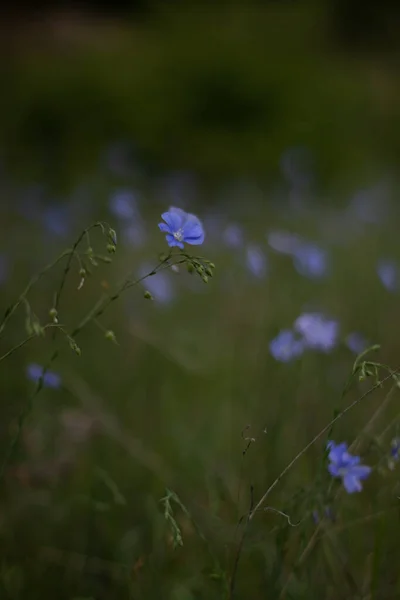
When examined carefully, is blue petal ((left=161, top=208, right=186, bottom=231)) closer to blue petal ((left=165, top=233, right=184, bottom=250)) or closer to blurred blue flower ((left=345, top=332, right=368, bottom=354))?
blue petal ((left=165, top=233, right=184, bottom=250))

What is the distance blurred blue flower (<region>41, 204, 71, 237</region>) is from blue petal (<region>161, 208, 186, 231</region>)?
5.12 feet

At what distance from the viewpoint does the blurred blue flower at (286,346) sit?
1315mm

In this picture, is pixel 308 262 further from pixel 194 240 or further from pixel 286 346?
pixel 194 240

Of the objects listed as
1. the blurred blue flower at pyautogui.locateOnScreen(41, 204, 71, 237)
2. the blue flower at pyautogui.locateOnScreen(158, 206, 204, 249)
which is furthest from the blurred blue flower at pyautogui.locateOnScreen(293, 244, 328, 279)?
the blurred blue flower at pyautogui.locateOnScreen(41, 204, 71, 237)

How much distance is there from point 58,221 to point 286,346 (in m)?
1.43

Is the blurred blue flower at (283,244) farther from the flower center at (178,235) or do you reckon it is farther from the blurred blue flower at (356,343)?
the flower center at (178,235)

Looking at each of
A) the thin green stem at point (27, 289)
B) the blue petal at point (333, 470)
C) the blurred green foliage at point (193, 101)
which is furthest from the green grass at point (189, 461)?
the blurred green foliage at point (193, 101)

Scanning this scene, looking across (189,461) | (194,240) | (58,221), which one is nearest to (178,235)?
(194,240)

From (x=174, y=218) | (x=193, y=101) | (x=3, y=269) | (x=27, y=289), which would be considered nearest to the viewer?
(x=27, y=289)

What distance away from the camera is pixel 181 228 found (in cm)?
93

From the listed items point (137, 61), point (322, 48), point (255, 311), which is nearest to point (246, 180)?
point (137, 61)

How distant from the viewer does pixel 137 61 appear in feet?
22.9

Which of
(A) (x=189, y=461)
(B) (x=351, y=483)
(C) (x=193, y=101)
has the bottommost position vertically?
(C) (x=193, y=101)

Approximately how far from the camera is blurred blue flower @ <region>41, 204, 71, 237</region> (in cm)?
247
